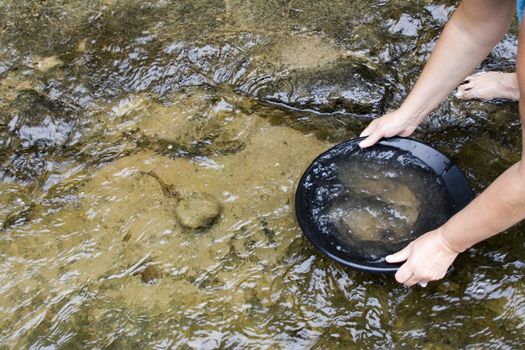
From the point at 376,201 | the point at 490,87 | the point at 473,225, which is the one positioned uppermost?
the point at 490,87

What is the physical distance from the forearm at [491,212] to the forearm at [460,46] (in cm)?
67

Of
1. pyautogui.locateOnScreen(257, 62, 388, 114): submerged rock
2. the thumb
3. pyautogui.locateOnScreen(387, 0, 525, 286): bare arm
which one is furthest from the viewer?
A: pyautogui.locateOnScreen(257, 62, 388, 114): submerged rock

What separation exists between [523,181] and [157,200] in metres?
1.57

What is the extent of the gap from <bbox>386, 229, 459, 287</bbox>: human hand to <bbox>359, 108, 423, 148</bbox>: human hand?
1.96ft

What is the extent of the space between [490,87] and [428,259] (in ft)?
Answer: 4.11

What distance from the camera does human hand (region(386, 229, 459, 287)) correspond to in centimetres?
183

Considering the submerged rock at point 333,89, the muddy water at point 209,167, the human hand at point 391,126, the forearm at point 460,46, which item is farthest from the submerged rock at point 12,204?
the forearm at point 460,46

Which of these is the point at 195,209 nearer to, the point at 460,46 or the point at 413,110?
the point at 413,110

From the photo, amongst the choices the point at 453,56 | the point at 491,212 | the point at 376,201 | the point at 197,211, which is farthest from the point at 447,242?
the point at 197,211

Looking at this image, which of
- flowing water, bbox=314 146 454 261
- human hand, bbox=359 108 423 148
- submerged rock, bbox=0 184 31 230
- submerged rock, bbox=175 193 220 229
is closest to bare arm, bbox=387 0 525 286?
flowing water, bbox=314 146 454 261

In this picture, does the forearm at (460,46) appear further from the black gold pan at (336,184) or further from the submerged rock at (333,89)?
the submerged rock at (333,89)

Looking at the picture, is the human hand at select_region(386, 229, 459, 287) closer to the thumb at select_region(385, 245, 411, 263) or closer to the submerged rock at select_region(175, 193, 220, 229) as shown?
the thumb at select_region(385, 245, 411, 263)

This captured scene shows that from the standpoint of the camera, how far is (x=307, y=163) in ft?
8.46

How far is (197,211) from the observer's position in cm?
237
